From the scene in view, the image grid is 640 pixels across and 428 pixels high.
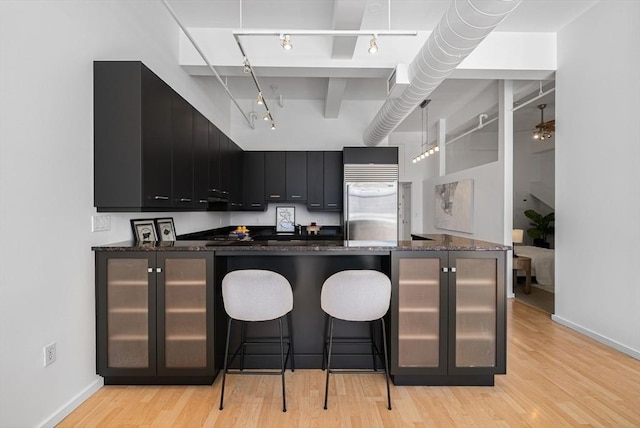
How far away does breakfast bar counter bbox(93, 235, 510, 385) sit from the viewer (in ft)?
7.64

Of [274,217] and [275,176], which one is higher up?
[275,176]

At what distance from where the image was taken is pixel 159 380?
239cm

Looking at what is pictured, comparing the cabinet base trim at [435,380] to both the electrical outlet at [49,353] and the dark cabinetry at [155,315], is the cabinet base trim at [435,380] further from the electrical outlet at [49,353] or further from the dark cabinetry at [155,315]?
the electrical outlet at [49,353]

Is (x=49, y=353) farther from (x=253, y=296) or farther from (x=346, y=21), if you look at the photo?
(x=346, y=21)

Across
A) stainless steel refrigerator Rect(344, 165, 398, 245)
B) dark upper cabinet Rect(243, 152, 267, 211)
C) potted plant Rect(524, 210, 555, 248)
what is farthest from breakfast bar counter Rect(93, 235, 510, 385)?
potted plant Rect(524, 210, 555, 248)

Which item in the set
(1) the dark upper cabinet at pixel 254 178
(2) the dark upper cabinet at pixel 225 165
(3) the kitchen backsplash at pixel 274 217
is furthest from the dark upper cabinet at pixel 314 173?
(2) the dark upper cabinet at pixel 225 165

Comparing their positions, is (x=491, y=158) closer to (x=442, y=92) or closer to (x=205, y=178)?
(x=442, y=92)

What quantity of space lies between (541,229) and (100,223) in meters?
9.14

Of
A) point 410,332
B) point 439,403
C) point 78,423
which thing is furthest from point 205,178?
point 439,403

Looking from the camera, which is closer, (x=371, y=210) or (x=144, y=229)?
(x=144, y=229)

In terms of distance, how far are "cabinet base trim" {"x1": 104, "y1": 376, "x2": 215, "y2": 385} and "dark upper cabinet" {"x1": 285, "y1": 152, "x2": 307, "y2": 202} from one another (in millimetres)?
3692

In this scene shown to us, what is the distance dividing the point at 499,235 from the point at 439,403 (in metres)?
3.44

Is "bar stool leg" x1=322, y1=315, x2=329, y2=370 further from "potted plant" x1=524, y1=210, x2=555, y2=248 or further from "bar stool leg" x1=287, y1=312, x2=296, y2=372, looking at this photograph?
"potted plant" x1=524, y1=210, x2=555, y2=248

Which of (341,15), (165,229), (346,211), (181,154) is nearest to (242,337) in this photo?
(165,229)
